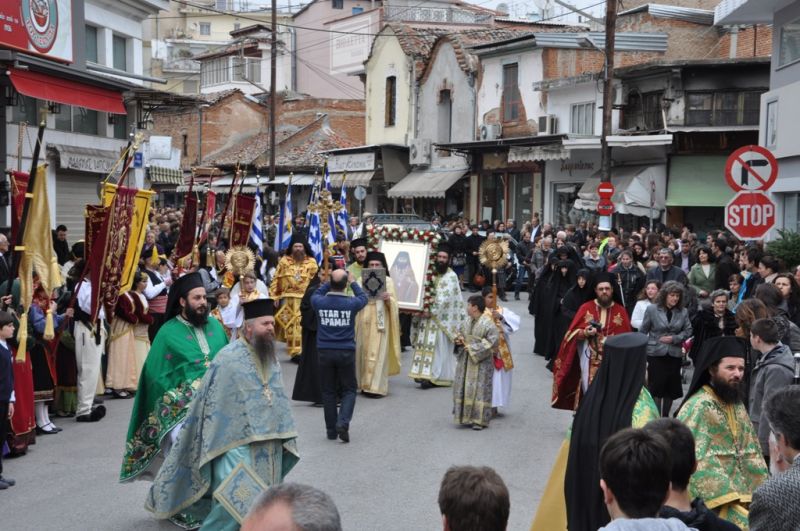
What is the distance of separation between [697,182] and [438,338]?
18.2 metres

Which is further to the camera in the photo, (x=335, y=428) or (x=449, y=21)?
(x=449, y=21)

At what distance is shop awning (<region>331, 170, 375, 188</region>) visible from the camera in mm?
46906

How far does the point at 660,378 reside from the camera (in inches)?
440

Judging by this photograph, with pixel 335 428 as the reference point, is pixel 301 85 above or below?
above

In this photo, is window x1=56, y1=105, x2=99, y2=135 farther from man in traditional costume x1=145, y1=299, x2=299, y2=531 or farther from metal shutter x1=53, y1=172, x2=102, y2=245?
man in traditional costume x1=145, y1=299, x2=299, y2=531

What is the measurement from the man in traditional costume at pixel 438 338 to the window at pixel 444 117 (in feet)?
99.9

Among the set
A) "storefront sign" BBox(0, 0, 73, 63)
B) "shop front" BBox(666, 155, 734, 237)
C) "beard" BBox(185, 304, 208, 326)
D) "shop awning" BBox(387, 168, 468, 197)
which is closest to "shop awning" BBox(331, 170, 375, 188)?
"shop awning" BBox(387, 168, 468, 197)

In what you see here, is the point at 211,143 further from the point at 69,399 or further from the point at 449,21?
the point at 69,399

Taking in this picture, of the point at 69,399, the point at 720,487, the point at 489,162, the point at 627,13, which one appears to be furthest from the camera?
the point at 489,162

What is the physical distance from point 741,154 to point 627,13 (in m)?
26.0

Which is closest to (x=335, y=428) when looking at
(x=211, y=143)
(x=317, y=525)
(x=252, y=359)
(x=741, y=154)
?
(x=252, y=359)

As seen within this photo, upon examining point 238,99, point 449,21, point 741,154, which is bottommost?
point 741,154

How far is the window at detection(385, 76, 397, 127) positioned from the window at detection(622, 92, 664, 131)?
18.1m

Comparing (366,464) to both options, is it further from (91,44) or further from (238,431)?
(91,44)
